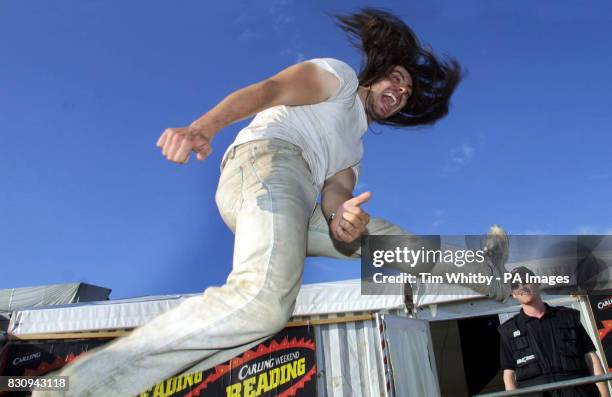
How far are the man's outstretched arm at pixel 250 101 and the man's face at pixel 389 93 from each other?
52 centimetres

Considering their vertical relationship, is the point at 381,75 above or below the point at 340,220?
above

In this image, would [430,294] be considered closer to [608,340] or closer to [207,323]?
[608,340]

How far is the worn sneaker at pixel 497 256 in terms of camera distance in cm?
244

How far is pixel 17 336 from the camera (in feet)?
24.1

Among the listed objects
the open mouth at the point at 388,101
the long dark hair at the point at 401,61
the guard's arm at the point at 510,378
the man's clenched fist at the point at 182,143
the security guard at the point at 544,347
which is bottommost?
the guard's arm at the point at 510,378

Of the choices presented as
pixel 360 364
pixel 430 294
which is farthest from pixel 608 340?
pixel 360 364

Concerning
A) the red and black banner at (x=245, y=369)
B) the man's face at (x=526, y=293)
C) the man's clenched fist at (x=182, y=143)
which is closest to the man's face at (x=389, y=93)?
the man's clenched fist at (x=182, y=143)

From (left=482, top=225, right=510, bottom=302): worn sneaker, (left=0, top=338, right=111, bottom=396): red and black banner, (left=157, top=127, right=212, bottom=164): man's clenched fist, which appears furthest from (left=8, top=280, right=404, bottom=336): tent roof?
(left=157, top=127, right=212, bottom=164): man's clenched fist

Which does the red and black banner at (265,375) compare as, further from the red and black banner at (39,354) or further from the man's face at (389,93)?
the man's face at (389,93)

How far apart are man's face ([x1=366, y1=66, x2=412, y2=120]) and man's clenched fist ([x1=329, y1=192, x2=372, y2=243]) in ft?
2.82

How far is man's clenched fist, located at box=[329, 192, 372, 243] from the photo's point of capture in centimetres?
158

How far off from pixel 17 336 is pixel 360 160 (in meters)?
7.49

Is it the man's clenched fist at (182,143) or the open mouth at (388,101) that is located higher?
the open mouth at (388,101)

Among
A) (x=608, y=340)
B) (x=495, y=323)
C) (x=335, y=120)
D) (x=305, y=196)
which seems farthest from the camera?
(x=495, y=323)
